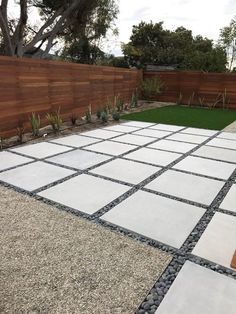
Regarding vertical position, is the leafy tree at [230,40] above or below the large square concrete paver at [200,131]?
above

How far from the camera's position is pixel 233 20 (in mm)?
18047

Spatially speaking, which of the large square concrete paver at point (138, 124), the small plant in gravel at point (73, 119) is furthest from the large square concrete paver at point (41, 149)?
the large square concrete paver at point (138, 124)

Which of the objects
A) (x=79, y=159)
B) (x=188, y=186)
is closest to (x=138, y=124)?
(x=79, y=159)

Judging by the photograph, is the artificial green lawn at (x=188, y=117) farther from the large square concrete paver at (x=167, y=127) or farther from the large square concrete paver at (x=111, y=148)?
the large square concrete paver at (x=111, y=148)

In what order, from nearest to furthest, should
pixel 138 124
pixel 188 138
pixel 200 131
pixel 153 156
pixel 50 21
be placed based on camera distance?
pixel 153 156 < pixel 188 138 < pixel 200 131 < pixel 138 124 < pixel 50 21

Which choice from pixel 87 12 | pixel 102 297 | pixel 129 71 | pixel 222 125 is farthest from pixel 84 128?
pixel 87 12

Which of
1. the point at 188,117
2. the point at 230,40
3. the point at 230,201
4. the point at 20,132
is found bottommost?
the point at 230,201

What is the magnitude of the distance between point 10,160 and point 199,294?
3150mm

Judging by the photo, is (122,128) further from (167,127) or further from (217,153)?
(217,153)

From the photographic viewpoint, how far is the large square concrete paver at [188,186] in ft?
9.00

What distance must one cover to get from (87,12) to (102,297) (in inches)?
471

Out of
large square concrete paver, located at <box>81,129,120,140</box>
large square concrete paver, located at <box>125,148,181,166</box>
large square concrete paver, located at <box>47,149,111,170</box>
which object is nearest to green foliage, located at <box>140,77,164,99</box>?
large square concrete paver, located at <box>81,129,120,140</box>

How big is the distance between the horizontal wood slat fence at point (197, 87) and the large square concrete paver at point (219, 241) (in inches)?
325

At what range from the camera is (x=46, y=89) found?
5.79 meters
